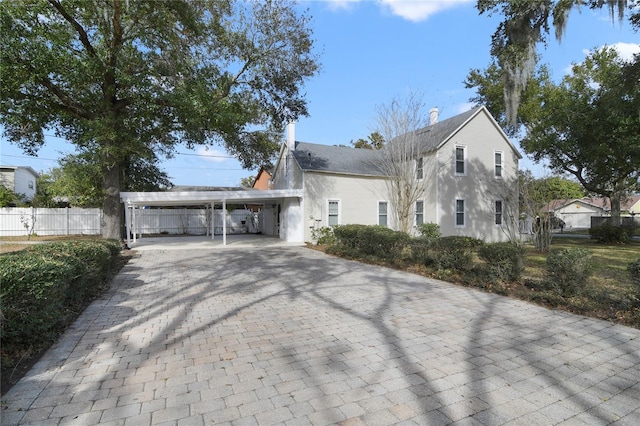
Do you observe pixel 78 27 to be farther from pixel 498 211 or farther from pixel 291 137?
pixel 498 211

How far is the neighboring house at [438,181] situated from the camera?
16.8 m

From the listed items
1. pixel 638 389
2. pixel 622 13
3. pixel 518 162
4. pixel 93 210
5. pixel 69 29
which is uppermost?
pixel 69 29

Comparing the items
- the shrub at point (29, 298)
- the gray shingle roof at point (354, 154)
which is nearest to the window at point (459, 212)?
the gray shingle roof at point (354, 154)

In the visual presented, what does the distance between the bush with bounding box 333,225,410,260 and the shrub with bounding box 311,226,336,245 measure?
2.12 m

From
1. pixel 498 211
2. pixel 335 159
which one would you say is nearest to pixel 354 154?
pixel 335 159

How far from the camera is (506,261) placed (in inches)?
269

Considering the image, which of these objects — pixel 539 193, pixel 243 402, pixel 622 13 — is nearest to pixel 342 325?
pixel 243 402

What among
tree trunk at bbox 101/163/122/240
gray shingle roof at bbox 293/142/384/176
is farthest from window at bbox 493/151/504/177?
tree trunk at bbox 101/163/122/240

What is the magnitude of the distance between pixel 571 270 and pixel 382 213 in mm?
12821

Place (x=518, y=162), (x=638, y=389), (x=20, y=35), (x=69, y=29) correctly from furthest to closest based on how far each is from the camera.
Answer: (x=518, y=162)
(x=69, y=29)
(x=20, y=35)
(x=638, y=389)

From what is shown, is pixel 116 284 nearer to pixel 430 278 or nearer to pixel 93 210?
pixel 430 278

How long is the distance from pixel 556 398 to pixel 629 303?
3.42 meters

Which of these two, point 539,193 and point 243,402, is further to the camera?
point 539,193

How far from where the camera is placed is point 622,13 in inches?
288
